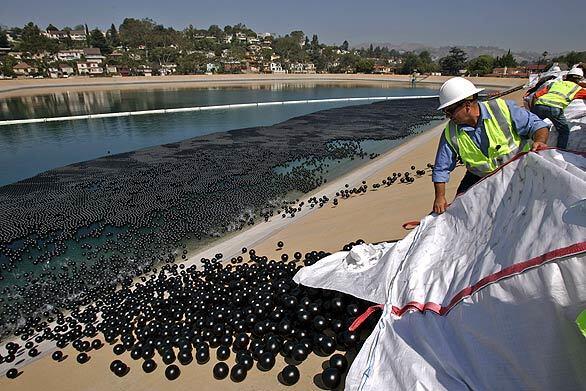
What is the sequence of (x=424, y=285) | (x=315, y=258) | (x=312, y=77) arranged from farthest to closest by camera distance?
(x=312, y=77), (x=315, y=258), (x=424, y=285)

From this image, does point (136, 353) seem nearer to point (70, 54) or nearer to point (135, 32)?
point (70, 54)

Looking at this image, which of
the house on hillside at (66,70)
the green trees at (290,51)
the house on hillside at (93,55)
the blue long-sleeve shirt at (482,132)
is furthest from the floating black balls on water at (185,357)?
the green trees at (290,51)

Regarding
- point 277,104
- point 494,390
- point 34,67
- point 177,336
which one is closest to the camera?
point 494,390

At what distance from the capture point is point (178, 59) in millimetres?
100688

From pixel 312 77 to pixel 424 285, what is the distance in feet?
321

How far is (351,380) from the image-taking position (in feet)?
9.93

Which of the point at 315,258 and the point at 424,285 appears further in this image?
the point at 315,258

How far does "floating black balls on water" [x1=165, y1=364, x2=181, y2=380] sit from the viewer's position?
4.13 m

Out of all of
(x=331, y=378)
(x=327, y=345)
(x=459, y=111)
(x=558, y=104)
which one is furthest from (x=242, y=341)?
(x=558, y=104)

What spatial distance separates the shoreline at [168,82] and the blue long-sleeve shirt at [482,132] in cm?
6445

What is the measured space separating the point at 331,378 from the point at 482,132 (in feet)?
10.1

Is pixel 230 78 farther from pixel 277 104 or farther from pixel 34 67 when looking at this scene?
pixel 277 104

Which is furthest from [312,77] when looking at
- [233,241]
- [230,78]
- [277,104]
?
[233,241]

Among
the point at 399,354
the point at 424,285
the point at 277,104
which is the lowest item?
the point at 277,104
